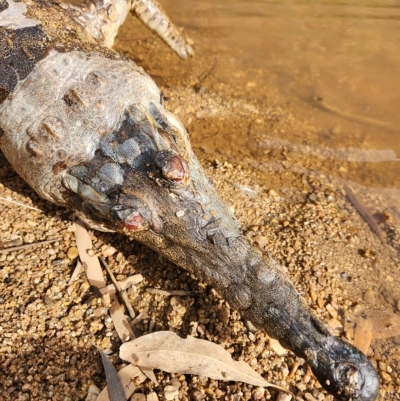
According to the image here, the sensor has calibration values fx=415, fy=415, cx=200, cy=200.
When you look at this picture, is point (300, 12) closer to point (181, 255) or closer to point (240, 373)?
point (181, 255)

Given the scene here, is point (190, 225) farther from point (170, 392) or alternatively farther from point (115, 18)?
point (115, 18)

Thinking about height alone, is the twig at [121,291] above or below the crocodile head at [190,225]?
below

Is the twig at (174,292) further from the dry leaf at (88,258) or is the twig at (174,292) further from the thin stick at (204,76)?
the thin stick at (204,76)

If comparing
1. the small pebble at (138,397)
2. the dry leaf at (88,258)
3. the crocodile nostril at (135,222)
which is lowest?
the small pebble at (138,397)

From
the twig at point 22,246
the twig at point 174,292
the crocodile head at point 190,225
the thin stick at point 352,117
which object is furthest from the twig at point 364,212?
the twig at point 22,246

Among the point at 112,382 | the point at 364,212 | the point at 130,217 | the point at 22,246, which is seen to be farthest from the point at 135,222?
the point at 364,212

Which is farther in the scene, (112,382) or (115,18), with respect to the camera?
(115,18)

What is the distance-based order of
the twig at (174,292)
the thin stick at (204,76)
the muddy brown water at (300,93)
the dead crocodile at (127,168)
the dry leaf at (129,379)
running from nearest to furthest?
the dead crocodile at (127,168) < the dry leaf at (129,379) < the twig at (174,292) < the muddy brown water at (300,93) < the thin stick at (204,76)
